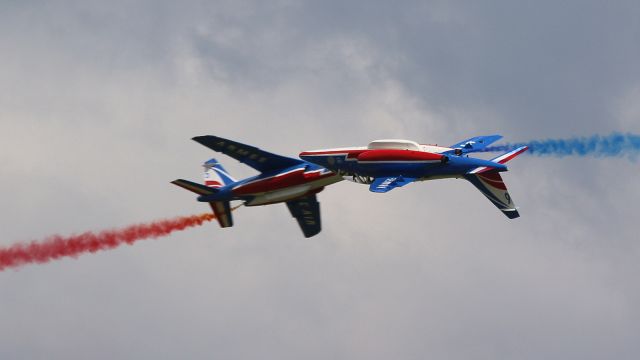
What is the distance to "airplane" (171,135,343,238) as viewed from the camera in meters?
139

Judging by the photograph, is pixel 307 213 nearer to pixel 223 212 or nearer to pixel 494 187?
pixel 223 212

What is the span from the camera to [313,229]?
476 ft

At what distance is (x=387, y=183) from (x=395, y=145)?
2957mm

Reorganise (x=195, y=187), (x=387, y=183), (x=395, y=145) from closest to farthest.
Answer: (x=387, y=183) < (x=395, y=145) < (x=195, y=187)

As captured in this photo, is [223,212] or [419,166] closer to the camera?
[419,166]

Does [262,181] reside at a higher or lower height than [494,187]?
higher

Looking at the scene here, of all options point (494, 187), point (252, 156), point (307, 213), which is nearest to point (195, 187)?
point (252, 156)

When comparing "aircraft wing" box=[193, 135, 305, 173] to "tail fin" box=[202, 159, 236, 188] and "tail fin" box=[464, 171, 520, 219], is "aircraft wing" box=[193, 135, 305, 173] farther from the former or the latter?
"tail fin" box=[464, 171, 520, 219]

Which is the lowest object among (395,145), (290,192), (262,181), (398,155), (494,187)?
(494,187)

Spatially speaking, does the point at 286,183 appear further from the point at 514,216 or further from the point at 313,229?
the point at 514,216

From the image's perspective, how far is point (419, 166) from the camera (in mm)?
131875

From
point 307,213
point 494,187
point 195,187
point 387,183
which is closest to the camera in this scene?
point 387,183

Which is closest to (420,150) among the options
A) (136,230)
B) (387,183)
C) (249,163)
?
(387,183)

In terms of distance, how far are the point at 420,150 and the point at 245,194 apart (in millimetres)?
13814
